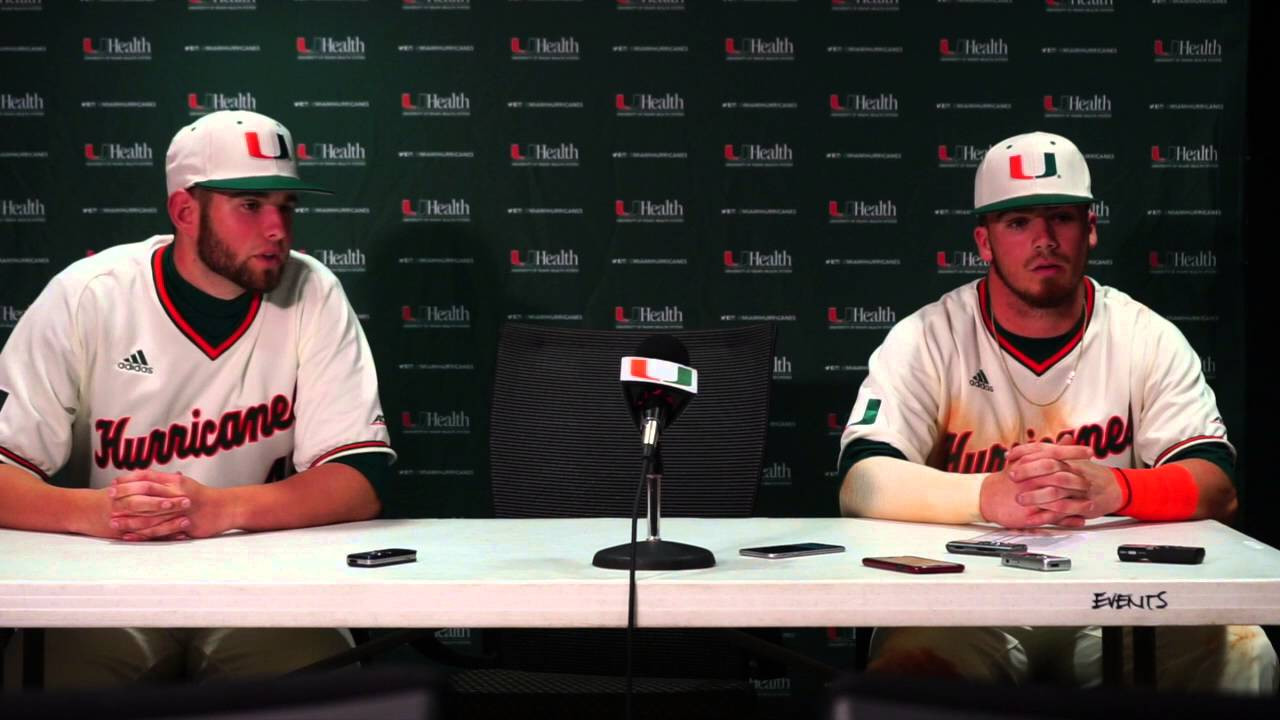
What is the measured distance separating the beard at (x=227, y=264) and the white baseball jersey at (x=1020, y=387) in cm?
124

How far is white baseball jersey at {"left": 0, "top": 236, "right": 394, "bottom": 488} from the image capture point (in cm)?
241

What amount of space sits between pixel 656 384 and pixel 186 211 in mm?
1388

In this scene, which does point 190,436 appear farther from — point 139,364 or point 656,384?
point 656,384

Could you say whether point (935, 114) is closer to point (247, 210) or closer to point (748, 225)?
point (748, 225)

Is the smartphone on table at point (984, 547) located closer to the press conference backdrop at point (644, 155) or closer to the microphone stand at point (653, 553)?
the microphone stand at point (653, 553)

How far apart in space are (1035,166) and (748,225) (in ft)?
4.33

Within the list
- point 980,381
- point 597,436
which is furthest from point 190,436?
point 980,381

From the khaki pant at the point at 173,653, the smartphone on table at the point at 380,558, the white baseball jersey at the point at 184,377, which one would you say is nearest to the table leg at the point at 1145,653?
the smartphone on table at the point at 380,558

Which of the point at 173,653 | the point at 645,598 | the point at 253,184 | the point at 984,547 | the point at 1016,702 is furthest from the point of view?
the point at 253,184

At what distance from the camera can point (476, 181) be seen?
3.82 m

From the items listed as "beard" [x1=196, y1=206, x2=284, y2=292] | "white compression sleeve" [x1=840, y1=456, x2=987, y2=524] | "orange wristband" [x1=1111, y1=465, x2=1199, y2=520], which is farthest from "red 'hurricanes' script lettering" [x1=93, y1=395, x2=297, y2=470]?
"orange wristband" [x1=1111, y1=465, x2=1199, y2=520]

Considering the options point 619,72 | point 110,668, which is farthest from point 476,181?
point 110,668

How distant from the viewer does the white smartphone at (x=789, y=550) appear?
1.80 m

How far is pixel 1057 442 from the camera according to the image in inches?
103
